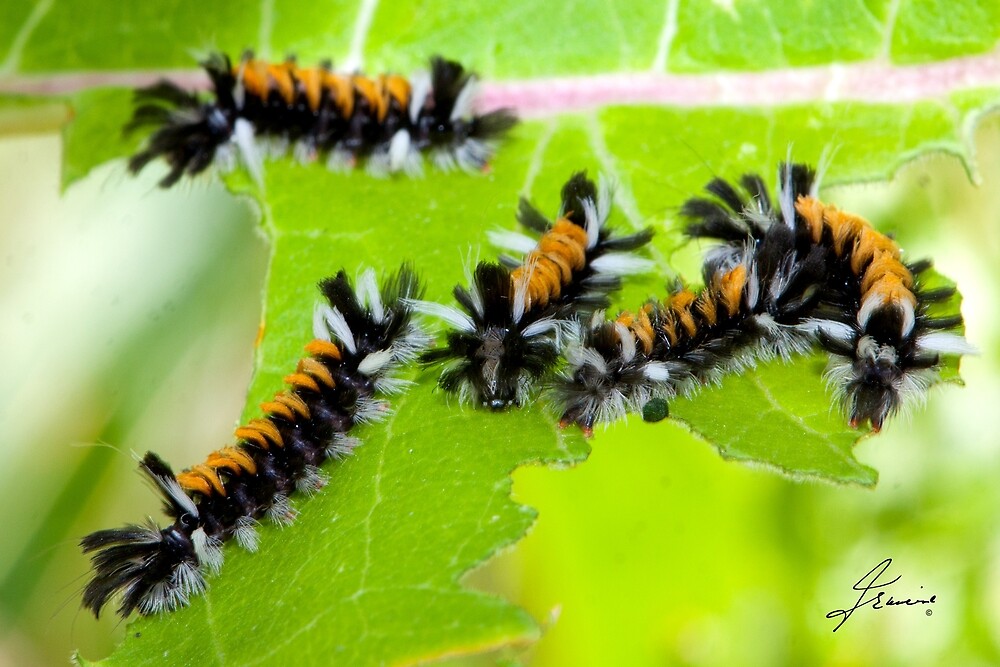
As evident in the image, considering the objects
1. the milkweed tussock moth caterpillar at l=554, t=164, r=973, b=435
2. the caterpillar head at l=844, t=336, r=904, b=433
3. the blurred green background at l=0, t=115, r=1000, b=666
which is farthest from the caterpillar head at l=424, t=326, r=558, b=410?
the caterpillar head at l=844, t=336, r=904, b=433

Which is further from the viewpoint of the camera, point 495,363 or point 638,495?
point 638,495

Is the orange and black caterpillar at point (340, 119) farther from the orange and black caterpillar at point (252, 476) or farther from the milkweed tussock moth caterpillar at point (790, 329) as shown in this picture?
the milkweed tussock moth caterpillar at point (790, 329)

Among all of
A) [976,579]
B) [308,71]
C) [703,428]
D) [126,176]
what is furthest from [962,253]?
[126,176]

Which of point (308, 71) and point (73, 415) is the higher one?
point (308, 71)

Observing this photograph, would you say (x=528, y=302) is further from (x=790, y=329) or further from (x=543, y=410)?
(x=790, y=329)

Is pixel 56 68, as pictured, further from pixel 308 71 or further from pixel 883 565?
pixel 883 565

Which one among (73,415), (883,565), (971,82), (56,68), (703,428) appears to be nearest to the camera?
(703,428)
